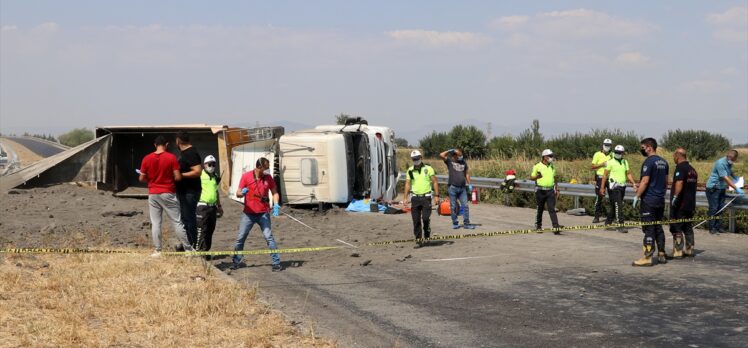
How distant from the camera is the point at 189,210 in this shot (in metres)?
11.7

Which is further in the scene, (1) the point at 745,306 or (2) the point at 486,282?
(2) the point at 486,282

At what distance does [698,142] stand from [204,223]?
48.9 m

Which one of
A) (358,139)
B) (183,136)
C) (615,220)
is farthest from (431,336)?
(358,139)

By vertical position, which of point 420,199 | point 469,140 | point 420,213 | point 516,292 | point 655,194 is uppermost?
point 469,140

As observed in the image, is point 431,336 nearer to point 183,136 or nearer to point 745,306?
point 745,306

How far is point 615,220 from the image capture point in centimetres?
1656

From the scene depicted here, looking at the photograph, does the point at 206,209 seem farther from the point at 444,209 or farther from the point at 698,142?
the point at 698,142

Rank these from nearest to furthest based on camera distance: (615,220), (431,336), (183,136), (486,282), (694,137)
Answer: (431,336), (486,282), (183,136), (615,220), (694,137)

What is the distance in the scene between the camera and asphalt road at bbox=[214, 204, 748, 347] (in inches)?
293

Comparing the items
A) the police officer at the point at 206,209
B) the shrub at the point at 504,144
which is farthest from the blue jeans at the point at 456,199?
the shrub at the point at 504,144

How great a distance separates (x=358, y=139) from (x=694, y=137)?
41434mm

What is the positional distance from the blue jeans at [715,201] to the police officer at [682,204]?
295cm

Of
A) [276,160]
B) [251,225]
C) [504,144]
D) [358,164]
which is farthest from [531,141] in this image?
[251,225]

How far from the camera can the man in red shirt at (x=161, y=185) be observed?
11273 millimetres
